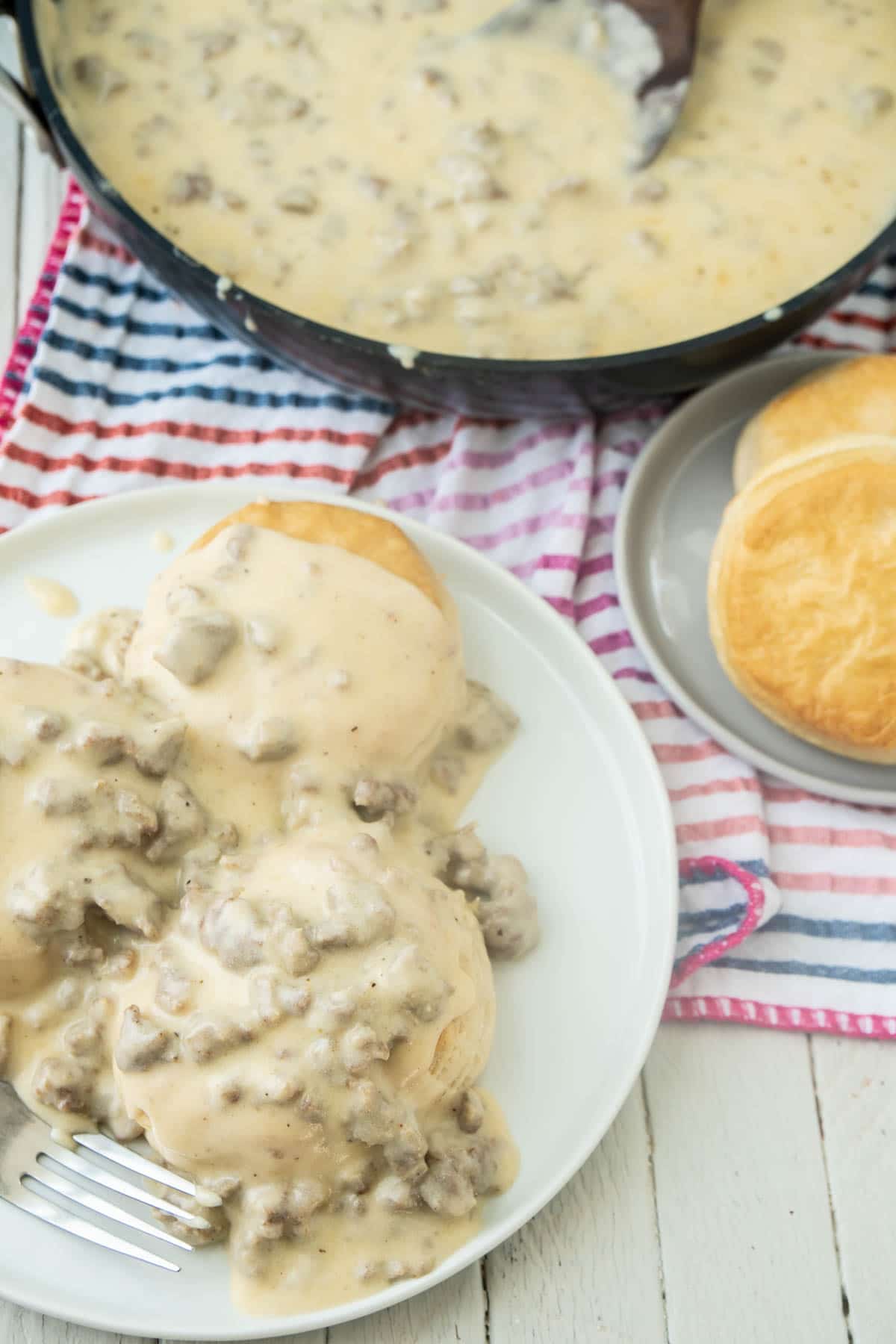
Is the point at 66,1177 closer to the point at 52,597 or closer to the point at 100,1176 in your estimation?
the point at 100,1176

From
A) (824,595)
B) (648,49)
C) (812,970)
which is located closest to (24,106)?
(648,49)

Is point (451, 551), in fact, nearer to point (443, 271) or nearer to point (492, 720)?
point (492, 720)

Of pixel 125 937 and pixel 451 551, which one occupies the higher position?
pixel 451 551

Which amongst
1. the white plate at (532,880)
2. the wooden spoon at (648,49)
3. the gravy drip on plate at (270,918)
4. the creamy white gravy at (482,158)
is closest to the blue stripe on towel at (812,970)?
the white plate at (532,880)

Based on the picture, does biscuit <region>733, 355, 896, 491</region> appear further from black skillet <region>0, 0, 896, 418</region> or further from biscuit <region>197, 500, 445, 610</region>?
biscuit <region>197, 500, 445, 610</region>

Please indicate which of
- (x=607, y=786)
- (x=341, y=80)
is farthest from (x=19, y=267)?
(x=607, y=786)

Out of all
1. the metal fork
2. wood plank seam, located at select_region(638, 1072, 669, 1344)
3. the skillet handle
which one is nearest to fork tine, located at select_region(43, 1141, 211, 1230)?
the metal fork
